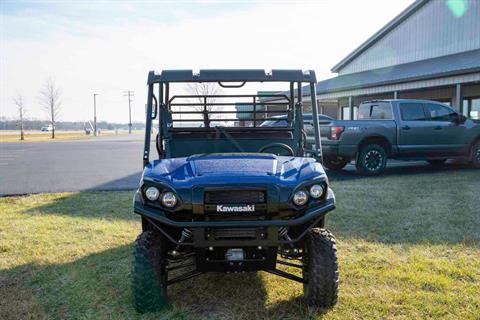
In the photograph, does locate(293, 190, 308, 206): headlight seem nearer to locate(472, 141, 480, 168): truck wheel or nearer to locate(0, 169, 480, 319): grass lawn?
locate(0, 169, 480, 319): grass lawn

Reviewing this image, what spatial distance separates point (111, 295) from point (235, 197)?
1.62 m

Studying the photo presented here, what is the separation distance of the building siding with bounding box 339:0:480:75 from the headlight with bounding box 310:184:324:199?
66.9 ft

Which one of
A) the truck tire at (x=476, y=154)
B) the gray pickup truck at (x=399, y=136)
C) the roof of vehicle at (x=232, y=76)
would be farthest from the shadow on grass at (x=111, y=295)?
the truck tire at (x=476, y=154)

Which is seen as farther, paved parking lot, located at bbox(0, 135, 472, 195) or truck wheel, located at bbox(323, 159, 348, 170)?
truck wheel, located at bbox(323, 159, 348, 170)

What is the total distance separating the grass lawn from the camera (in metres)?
3.41

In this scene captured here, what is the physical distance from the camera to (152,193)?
307 cm

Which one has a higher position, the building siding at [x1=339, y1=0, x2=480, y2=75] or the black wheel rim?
the building siding at [x1=339, y1=0, x2=480, y2=75]

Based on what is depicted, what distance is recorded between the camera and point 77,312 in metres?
3.44

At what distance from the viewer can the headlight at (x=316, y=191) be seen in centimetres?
308

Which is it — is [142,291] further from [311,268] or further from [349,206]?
[349,206]

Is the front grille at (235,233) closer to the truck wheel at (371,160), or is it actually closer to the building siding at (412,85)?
the truck wheel at (371,160)

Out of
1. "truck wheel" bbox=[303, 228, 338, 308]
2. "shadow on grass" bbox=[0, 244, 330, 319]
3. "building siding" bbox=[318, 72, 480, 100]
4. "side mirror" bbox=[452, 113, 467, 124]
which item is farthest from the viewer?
"building siding" bbox=[318, 72, 480, 100]

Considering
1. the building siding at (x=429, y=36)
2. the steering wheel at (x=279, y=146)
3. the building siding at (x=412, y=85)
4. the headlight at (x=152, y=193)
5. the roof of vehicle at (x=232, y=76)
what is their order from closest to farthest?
the headlight at (x=152, y=193) → the roof of vehicle at (x=232, y=76) → the steering wheel at (x=279, y=146) → the building siding at (x=412, y=85) → the building siding at (x=429, y=36)

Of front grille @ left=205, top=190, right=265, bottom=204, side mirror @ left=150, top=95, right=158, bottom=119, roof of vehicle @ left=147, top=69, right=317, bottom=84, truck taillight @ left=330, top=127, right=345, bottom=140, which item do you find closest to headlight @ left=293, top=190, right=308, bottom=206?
front grille @ left=205, top=190, right=265, bottom=204
